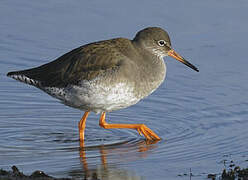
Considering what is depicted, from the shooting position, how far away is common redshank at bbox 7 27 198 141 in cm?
1091

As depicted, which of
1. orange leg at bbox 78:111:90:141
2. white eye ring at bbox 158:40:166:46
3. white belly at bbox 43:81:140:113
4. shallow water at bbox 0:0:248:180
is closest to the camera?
shallow water at bbox 0:0:248:180

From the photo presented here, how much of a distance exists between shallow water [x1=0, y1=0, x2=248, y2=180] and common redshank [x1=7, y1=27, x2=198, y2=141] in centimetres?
72

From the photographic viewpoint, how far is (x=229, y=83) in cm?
1385

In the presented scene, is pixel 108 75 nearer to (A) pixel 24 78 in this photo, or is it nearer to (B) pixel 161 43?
(B) pixel 161 43

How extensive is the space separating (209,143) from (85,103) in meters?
2.15

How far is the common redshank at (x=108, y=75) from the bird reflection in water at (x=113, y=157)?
1.22 ft

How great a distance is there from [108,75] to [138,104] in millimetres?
2483

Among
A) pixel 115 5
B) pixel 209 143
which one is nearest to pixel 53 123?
pixel 209 143

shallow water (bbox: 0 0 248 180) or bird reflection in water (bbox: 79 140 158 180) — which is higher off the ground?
shallow water (bbox: 0 0 248 180)

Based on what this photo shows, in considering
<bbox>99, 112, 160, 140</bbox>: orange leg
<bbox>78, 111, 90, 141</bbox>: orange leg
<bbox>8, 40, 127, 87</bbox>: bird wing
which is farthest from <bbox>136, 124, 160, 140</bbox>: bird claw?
<bbox>8, 40, 127, 87</bbox>: bird wing

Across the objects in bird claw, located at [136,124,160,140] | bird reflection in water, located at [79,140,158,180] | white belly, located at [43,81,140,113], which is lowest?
bird reflection in water, located at [79,140,158,180]

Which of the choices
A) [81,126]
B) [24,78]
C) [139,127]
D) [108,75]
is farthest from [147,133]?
[24,78]

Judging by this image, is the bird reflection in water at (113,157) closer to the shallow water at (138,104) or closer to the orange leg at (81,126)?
the shallow water at (138,104)

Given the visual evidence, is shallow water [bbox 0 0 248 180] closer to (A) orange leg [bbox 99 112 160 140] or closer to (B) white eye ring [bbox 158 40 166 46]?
(A) orange leg [bbox 99 112 160 140]
